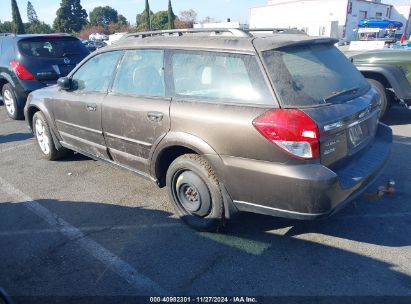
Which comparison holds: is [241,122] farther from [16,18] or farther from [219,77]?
[16,18]

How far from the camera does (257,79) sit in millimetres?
2691

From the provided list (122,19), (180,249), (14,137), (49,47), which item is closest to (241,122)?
(180,249)

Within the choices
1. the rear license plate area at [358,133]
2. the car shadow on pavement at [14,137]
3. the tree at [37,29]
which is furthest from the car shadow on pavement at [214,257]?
the tree at [37,29]

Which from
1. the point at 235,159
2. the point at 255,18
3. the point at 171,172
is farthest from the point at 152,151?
the point at 255,18

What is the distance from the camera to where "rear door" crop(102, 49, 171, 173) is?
130 inches

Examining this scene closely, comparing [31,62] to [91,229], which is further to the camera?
[31,62]

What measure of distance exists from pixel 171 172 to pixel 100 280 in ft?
3.66

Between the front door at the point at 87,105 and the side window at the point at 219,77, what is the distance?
1086 mm

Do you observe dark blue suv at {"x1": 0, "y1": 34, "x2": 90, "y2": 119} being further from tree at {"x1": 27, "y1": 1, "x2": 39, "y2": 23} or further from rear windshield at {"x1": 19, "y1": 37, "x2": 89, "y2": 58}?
tree at {"x1": 27, "y1": 1, "x2": 39, "y2": 23}

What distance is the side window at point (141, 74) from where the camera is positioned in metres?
3.39

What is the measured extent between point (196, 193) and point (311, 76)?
1.43 m

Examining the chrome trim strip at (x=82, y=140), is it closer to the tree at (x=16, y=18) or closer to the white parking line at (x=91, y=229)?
the white parking line at (x=91, y=229)

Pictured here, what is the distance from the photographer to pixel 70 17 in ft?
265

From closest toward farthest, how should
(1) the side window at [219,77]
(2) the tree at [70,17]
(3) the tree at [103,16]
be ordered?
(1) the side window at [219,77] → (2) the tree at [70,17] → (3) the tree at [103,16]
